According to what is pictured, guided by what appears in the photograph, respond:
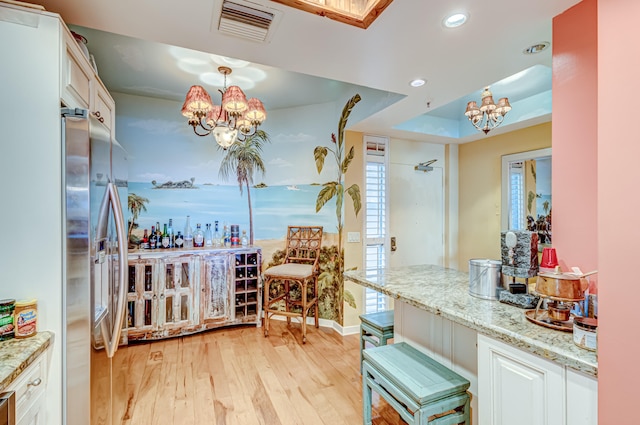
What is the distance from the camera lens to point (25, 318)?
120cm

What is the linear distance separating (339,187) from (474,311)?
243cm

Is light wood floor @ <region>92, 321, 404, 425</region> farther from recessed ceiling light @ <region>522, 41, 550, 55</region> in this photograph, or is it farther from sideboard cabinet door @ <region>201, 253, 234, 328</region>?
recessed ceiling light @ <region>522, 41, 550, 55</region>

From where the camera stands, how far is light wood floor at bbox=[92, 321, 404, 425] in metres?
2.06

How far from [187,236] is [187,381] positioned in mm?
1723

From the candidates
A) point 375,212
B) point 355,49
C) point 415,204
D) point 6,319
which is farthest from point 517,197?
point 6,319

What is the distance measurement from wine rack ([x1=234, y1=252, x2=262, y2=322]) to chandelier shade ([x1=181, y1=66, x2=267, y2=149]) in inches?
57.6

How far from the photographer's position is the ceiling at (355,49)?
146 centimetres

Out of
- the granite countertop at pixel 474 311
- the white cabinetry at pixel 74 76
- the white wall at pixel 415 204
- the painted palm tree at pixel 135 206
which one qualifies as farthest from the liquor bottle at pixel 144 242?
the white wall at pixel 415 204

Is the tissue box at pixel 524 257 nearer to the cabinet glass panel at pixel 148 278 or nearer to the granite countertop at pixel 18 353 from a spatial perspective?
the granite countertop at pixel 18 353

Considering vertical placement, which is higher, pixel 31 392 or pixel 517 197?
pixel 517 197

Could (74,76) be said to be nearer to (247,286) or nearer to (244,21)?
(244,21)

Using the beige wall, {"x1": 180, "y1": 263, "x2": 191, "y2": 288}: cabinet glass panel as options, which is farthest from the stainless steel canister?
{"x1": 180, "y1": 263, "x2": 191, "y2": 288}: cabinet glass panel

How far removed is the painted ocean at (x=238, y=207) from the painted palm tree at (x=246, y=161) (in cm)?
11

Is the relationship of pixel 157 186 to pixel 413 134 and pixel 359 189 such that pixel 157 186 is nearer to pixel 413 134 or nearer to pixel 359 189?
pixel 359 189
